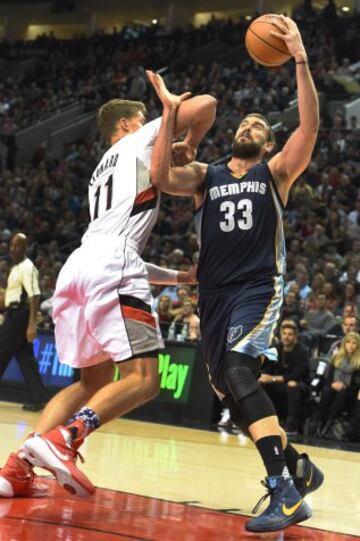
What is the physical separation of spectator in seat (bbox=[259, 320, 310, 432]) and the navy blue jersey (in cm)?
590

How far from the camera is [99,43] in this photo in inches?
1270

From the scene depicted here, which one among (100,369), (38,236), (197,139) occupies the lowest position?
(38,236)

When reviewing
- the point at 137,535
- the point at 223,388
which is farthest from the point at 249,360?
the point at 137,535

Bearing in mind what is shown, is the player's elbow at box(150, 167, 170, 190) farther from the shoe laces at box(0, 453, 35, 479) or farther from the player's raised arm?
the shoe laces at box(0, 453, 35, 479)

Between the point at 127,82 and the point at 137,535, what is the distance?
24277 mm

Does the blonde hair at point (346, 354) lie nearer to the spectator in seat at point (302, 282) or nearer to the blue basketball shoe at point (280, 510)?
the spectator in seat at point (302, 282)

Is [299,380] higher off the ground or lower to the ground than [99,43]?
lower

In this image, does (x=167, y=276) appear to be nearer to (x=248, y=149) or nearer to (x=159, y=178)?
(x=159, y=178)

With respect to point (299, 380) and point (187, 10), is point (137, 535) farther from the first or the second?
point (187, 10)

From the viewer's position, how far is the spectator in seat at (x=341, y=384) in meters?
10.4

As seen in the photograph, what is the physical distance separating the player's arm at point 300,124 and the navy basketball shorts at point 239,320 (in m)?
0.55

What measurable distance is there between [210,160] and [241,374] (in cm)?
1614

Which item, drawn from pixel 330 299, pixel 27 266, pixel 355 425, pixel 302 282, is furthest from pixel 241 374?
pixel 302 282

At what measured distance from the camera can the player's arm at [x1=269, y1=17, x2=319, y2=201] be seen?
Result: 188 inches
